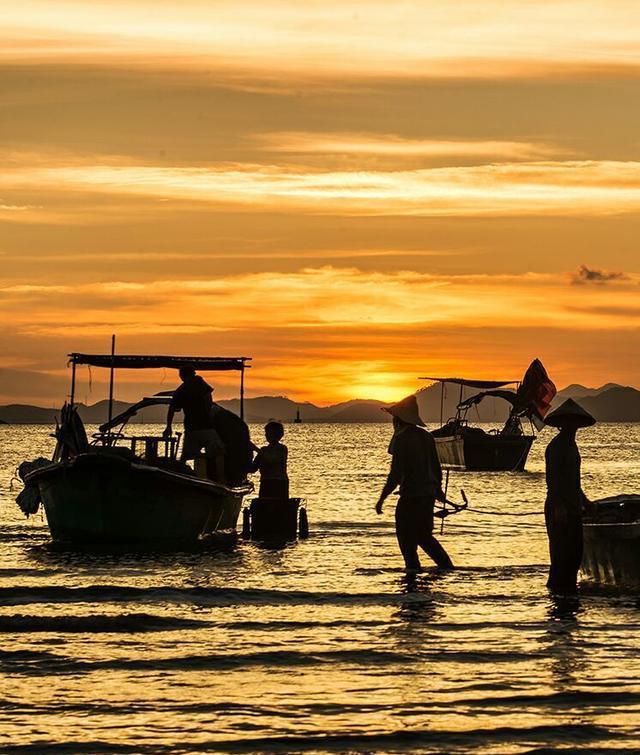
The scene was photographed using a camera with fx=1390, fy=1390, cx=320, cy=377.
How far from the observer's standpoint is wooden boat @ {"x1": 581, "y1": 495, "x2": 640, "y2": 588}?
52.3 ft

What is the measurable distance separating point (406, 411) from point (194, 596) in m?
3.43

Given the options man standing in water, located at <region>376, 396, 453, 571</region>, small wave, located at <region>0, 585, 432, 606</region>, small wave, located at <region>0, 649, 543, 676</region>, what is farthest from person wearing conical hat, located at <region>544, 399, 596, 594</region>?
small wave, located at <region>0, 649, 543, 676</region>

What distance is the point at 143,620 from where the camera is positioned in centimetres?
1462

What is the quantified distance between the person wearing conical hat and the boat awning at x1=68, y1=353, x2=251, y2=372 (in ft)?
34.4

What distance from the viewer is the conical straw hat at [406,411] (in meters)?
17.0

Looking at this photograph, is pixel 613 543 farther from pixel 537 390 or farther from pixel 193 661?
pixel 537 390

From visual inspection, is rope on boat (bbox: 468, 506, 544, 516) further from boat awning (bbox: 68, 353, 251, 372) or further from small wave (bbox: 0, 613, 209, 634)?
small wave (bbox: 0, 613, 209, 634)

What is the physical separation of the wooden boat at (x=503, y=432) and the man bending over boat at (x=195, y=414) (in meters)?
44.1

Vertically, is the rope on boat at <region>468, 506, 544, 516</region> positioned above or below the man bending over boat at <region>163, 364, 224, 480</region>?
below

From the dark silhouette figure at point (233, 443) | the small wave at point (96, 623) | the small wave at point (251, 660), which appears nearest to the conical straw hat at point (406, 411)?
the small wave at point (96, 623)

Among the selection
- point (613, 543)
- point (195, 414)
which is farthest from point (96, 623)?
point (195, 414)

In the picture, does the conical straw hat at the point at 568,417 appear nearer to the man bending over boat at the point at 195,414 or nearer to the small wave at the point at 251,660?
the small wave at the point at 251,660

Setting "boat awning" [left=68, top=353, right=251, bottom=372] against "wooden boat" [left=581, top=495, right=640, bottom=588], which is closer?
"wooden boat" [left=581, top=495, right=640, bottom=588]

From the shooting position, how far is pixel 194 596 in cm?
1689
